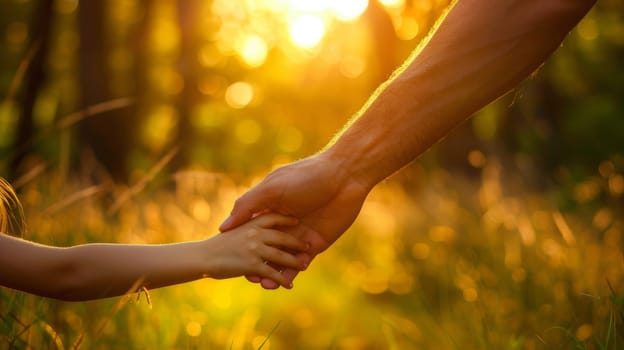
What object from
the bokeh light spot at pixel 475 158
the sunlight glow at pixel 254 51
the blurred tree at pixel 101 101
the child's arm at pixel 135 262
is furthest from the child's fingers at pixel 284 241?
the sunlight glow at pixel 254 51

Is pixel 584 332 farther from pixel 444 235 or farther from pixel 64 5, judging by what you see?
pixel 64 5

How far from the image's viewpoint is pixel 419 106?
7.16 feet

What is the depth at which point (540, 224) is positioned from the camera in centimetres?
518

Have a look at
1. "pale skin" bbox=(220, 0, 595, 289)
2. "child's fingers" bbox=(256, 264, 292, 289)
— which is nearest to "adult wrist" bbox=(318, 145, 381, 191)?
"pale skin" bbox=(220, 0, 595, 289)

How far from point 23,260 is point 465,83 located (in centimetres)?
132

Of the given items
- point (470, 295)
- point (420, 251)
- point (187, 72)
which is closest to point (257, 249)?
point (470, 295)

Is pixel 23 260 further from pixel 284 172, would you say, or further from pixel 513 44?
pixel 513 44

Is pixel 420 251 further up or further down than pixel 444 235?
further up

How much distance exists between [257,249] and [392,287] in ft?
12.9

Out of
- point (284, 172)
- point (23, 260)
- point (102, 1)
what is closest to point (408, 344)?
point (284, 172)

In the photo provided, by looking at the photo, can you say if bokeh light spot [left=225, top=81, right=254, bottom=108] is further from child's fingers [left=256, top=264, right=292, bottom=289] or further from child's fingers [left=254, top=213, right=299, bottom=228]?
child's fingers [left=256, top=264, right=292, bottom=289]

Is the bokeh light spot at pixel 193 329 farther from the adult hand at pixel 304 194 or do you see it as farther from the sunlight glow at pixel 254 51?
the sunlight glow at pixel 254 51

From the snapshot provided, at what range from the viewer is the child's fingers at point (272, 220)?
2350 millimetres

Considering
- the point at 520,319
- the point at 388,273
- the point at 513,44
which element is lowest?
the point at 520,319
